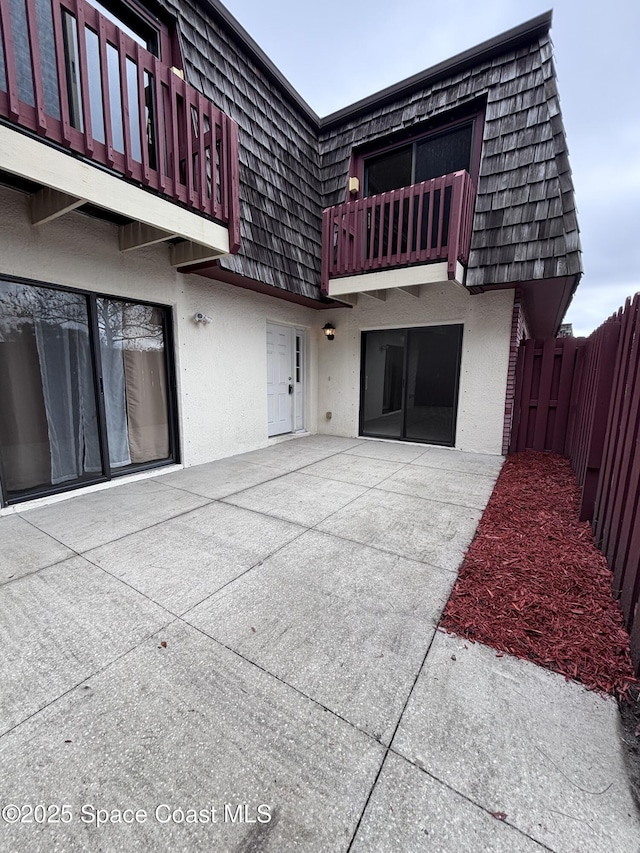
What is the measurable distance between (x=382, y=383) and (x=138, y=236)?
5.03m

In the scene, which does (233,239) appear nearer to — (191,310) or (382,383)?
(191,310)

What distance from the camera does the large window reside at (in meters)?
3.41

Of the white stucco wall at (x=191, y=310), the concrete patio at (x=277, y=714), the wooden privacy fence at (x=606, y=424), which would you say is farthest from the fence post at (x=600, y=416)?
the white stucco wall at (x=191, y=310)

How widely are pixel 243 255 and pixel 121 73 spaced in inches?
78.0

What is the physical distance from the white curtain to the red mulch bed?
3890mm

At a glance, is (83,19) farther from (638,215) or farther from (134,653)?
(638,215)

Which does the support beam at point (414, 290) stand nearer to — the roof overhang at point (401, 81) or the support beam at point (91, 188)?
the roof overhang at point (401, 81)

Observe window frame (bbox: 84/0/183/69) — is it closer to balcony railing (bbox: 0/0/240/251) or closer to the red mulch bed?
balcony railing (bbox: 0/0/240/251)

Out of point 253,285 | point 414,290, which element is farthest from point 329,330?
point 253,285

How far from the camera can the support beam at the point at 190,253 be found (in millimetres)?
Answer: 4078

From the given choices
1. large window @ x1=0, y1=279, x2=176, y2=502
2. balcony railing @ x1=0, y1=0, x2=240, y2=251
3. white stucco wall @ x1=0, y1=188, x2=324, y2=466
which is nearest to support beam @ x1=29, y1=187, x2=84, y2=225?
white stucco wall @ x1=0, y1=188, x2=324, y2=466

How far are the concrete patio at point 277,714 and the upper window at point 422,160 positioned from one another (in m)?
5.88

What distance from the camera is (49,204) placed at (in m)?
3.10

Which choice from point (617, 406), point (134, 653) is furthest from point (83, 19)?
point (617, 406)
